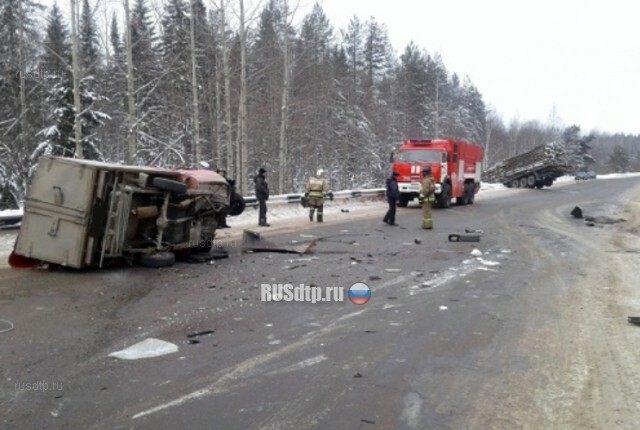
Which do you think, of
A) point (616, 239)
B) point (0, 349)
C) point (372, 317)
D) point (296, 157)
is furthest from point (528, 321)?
point (296, 157)

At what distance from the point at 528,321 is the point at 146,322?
402 cm

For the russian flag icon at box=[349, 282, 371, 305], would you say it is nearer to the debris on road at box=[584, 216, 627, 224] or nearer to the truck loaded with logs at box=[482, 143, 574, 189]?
the debris on road at box=[584, 216, 627, 224]

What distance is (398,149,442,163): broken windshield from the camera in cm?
2059

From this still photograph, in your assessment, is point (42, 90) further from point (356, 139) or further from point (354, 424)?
point (354, 424)

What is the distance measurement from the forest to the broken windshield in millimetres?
6149

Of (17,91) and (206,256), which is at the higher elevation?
(17,91)

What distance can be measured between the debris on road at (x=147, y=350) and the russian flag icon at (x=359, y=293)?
7.88 feet

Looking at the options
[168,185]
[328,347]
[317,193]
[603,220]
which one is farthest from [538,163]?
[328,347]

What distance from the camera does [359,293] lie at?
267 inches

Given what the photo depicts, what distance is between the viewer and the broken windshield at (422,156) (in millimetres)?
20594

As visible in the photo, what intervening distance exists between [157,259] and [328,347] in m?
4.39

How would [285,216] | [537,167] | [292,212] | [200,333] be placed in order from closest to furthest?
[200,333] → [285,216] → [292,212] → [537,167]

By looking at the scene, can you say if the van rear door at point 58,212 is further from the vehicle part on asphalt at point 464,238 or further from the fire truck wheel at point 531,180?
the fire truck wheel at point 531,180

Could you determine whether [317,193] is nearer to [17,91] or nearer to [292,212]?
[292,212]
